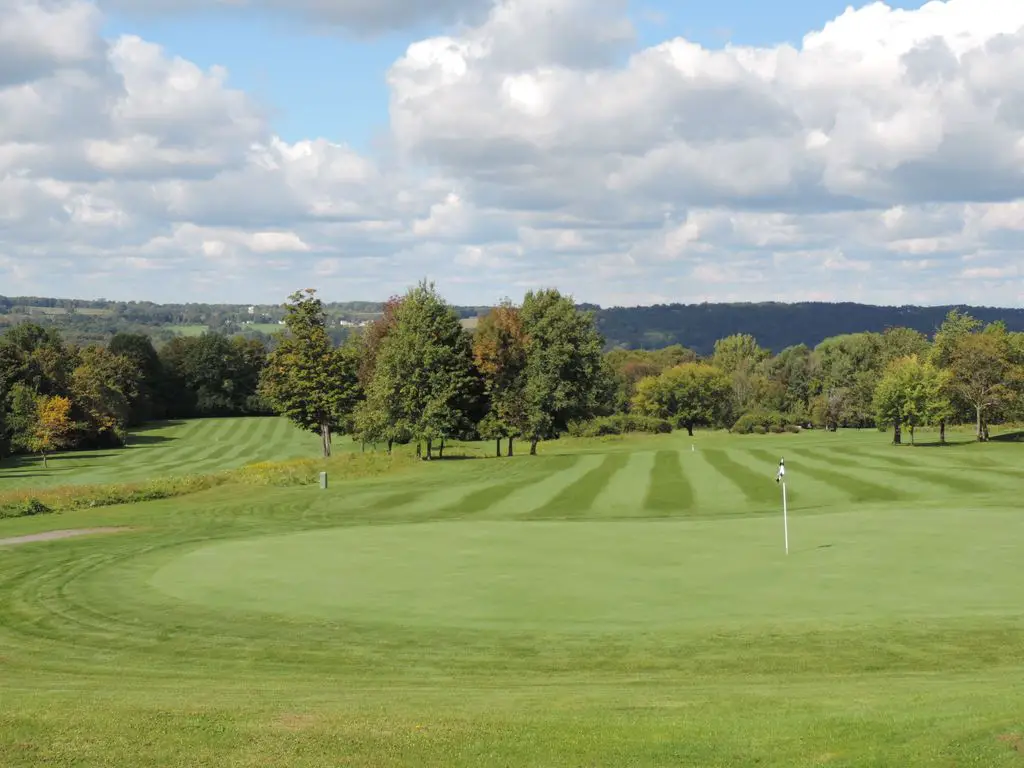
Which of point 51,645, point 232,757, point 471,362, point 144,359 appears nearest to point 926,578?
point 232,757

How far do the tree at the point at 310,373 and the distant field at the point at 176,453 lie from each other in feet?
28.8

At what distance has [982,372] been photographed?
90188 millimetres

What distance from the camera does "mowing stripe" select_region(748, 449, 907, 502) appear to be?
45.5m

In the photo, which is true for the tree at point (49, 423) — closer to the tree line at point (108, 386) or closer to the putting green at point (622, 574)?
the tree line at point (108, 386)

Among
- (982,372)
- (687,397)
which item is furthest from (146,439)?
(982,372)

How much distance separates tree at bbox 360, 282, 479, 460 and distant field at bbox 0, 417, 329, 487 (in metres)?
21.0

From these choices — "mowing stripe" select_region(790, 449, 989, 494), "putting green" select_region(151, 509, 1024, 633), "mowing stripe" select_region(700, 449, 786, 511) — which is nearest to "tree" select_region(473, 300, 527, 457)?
"mowing stripe" select_region(700, 449, 786, 511)

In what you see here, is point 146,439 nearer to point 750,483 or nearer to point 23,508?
point 23,508

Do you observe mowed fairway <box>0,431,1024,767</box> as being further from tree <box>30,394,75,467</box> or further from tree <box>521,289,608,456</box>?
tree <box>30,394,75,467</box>

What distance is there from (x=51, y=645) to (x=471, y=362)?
197 ft

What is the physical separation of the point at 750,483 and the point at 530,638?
31.9 m

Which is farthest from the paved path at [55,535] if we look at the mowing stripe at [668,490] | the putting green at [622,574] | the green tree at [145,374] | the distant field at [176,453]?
the green tree at [145,374]

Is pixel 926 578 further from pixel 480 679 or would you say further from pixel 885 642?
pixel 480 679

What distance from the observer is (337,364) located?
90438 millimetres
